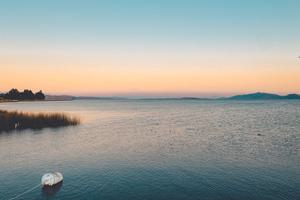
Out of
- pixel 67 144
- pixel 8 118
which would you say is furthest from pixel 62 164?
pixel 8 118

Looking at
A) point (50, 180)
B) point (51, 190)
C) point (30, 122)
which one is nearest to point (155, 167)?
point (50, 180)

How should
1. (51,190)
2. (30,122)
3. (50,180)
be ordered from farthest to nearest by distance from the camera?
(30,122) → (50,180) → (51,190)

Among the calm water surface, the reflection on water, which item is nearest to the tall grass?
the calm water surface

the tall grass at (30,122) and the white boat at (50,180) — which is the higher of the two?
the tall grass at (30,122)

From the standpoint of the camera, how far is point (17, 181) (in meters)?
21.6

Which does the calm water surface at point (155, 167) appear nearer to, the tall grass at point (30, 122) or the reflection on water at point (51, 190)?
the reflection on water at point (51, 190)

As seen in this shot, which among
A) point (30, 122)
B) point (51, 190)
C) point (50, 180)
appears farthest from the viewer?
point (30, 122)

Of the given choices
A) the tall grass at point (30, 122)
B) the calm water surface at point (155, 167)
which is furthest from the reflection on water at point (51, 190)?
the tall grass at point (30, 122)

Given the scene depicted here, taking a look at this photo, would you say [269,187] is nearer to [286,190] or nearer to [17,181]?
[286,190]

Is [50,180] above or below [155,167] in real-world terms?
above

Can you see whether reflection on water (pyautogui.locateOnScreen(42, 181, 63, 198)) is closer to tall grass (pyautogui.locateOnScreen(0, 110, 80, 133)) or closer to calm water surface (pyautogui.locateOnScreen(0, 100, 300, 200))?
calm water surface (pyautogui.locateOnScreen(0, 100, 300, 200))

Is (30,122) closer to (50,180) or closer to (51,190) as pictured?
(50,180)

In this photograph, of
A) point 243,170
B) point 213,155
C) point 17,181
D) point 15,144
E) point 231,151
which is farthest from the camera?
point 15,144

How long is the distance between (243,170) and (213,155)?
19.2ft
